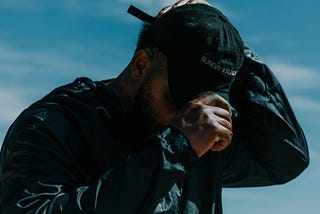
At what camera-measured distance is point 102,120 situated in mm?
4121

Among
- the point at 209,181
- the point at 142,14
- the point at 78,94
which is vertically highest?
the point at 142,14

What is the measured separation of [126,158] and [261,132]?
127cm

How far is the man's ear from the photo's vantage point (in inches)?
165

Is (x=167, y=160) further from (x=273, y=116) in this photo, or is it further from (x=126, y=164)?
(x=273, y=116)

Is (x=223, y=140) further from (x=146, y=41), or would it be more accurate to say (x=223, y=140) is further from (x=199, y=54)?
(x=146, y=41)

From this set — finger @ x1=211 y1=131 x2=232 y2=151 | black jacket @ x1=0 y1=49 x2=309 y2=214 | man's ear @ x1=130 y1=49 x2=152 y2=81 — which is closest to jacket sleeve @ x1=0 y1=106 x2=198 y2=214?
black jacket @ x1=0 y1=49 x2=309 y2=214

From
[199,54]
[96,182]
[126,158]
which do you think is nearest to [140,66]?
[199,54]

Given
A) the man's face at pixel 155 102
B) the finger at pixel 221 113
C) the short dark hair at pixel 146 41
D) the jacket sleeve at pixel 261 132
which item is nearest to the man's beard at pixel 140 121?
the man's face at pixel 155 102

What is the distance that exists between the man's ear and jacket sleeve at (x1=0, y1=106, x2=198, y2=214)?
2.00ft

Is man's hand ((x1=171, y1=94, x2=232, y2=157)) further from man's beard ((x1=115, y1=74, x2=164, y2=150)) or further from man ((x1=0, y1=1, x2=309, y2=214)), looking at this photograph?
man's beard ((x1=115, y1=74, x2=164, y2=150))

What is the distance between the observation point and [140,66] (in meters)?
4.24

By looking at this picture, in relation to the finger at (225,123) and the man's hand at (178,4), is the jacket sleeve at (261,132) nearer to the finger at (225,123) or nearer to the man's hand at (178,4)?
the man's hand at (178,4)

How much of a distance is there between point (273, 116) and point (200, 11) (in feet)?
2.86

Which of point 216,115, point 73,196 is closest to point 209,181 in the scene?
point 216,115
